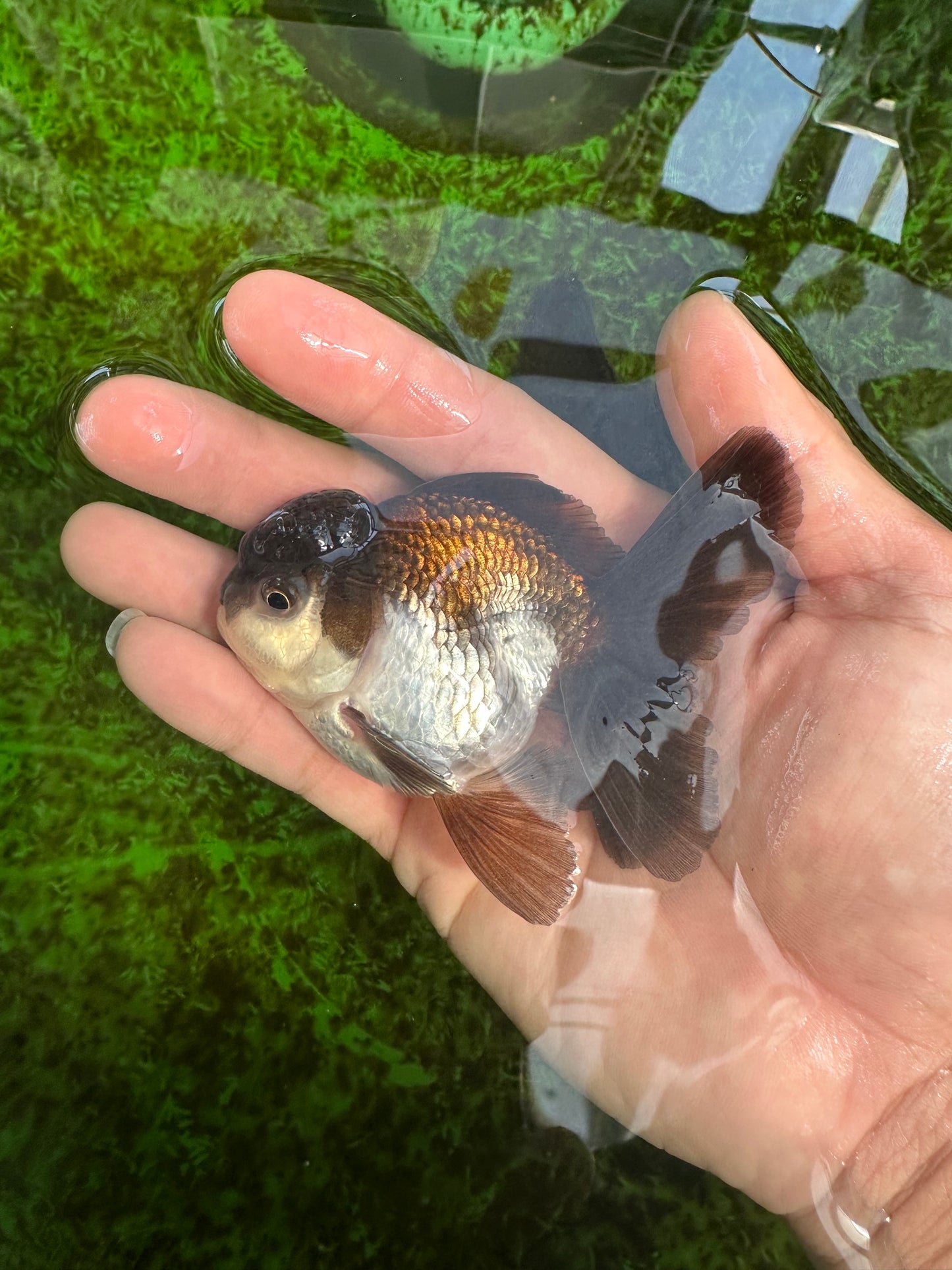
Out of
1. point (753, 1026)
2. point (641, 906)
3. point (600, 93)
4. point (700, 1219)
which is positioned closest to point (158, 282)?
point (600, 93)

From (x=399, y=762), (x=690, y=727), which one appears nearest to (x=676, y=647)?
(x=690, y=727)

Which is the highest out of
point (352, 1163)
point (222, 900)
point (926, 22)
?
point (926, 22)

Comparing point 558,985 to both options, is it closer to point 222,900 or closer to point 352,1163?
point 352,1163

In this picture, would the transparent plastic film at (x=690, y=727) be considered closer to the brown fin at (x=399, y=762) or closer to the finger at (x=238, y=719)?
the brown fin at (x=399, y=762)

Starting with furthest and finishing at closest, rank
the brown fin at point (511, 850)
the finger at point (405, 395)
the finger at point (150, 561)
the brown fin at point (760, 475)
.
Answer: the finger at point (150, 561) < the finger at point (405, 395) < the brown fin at point (511, 850) < the brown fin at point (760, 475)

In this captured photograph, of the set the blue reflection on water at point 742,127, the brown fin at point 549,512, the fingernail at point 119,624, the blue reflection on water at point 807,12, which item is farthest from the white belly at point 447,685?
the blue reflection on water at point 807,12

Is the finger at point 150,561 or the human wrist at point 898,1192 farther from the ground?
the finger at point 150,561

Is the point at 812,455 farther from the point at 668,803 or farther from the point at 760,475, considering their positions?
the point at 668,803
